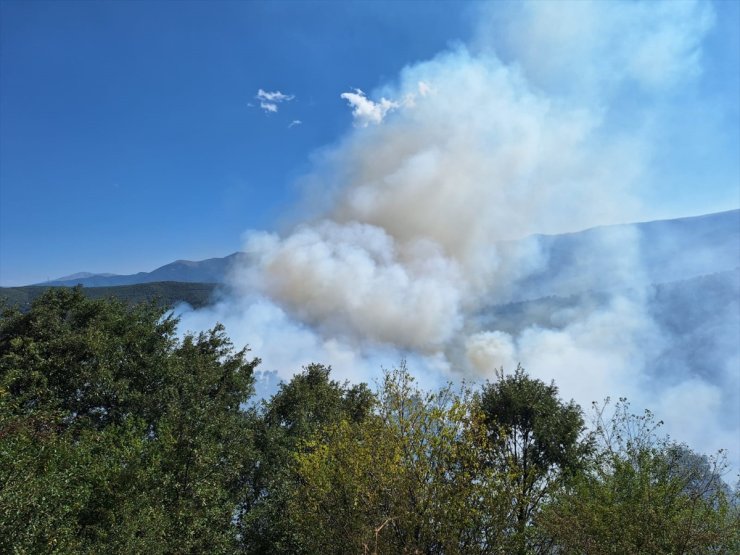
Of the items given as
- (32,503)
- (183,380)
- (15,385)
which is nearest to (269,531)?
(183,380)

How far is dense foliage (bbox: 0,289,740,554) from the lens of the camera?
1448 cm

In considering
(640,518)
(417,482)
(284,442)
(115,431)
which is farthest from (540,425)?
(115,431)

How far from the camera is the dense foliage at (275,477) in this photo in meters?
14.5

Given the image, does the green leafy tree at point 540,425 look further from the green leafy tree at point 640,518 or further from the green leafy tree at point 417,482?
the green leafy tree at point 417,482

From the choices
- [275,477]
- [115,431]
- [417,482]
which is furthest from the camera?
[275,477]

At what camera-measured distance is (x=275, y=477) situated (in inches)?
1206

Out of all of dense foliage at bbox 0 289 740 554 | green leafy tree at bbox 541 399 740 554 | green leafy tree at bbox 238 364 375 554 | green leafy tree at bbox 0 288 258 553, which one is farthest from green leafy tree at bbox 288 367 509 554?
green leafy tree at bbox 0 288 258 553

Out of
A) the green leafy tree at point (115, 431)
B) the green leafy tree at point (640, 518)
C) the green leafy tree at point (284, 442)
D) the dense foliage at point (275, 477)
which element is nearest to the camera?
the dense foliage at point (275, 477)

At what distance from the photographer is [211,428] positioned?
26.2 metres

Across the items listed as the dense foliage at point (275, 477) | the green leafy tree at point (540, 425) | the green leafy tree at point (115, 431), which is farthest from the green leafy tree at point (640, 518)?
the green leafy tree at point (115, 431)

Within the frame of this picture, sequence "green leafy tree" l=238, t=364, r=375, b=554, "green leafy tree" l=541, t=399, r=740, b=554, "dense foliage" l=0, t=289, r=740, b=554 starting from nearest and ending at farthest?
"dense foliage" l=0, t=289, r=740, b=554, "green leafy tree" l=541, t=399, r=740, b=554, "green leafy tree" l=238, t=364, r=375, b=554

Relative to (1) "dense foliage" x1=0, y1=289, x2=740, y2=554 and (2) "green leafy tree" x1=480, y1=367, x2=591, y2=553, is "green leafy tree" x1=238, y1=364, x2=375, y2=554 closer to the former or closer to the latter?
(1) "dense foliage" x1=0, y1=289, x2=740, y2=554

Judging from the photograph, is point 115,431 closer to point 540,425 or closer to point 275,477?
point 275,477

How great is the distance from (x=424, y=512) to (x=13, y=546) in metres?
12.9
